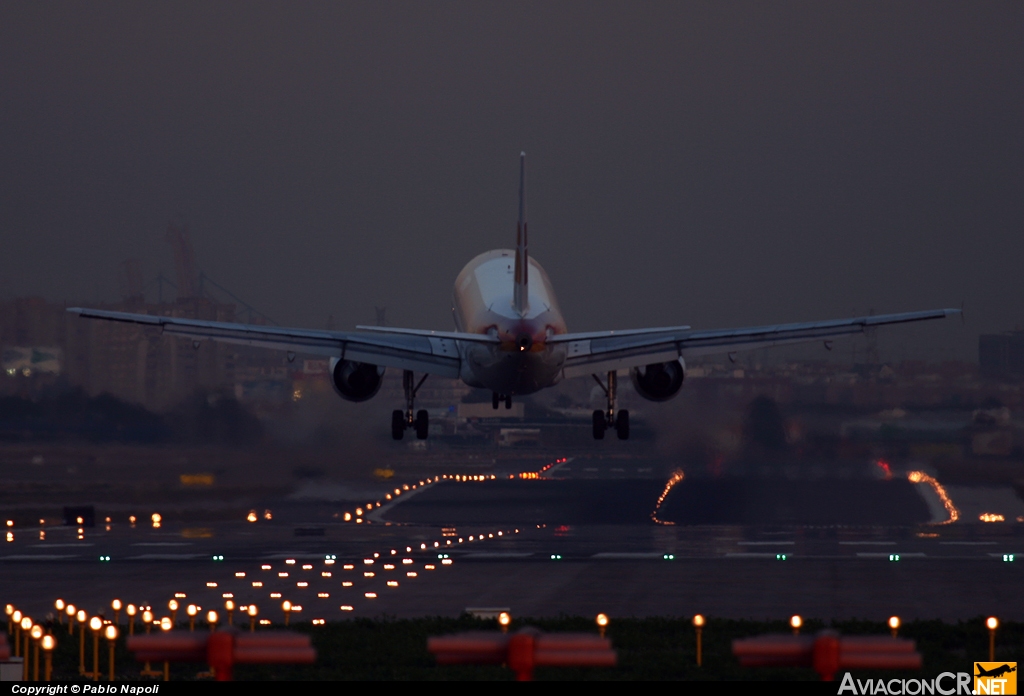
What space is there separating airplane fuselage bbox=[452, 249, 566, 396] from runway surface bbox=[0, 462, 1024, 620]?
5.52 meters

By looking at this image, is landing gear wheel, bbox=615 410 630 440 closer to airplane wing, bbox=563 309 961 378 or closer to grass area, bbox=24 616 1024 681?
airplane wing, bbox=563 309 961 378

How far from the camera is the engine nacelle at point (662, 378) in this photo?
167 ft

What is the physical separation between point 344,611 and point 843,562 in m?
17.5

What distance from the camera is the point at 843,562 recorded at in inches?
1754

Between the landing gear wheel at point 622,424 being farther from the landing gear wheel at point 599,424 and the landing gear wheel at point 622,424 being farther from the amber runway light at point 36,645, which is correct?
the amber runway light at point 36,645

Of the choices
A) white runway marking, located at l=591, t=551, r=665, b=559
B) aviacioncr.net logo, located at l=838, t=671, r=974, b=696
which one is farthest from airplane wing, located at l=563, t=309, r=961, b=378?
aviacioncr.net logo, located at l=838, t=671, r=974, b=696

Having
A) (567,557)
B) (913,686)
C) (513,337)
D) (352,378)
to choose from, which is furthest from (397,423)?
(913,686)

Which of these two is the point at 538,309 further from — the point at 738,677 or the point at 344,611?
the point at 738,677

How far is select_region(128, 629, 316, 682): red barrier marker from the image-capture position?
15.1 metres

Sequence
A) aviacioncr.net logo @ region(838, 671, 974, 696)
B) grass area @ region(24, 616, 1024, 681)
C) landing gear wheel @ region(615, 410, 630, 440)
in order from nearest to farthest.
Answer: aviacioncr.net logo @ region(838, 671, 974, 696) < grass area @ region(24, 616, 1024, 681) < landing gear wheel @ region(615, 410, 630, 440)

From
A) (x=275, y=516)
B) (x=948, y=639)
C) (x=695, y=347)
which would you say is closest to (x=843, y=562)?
(x=695, y=347)

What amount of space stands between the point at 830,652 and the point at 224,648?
19.8 ft

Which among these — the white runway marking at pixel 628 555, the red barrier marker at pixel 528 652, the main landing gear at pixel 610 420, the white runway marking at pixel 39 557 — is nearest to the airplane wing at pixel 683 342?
the main landing gear at pixel 610 420

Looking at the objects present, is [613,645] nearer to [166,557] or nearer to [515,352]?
[515,352]
